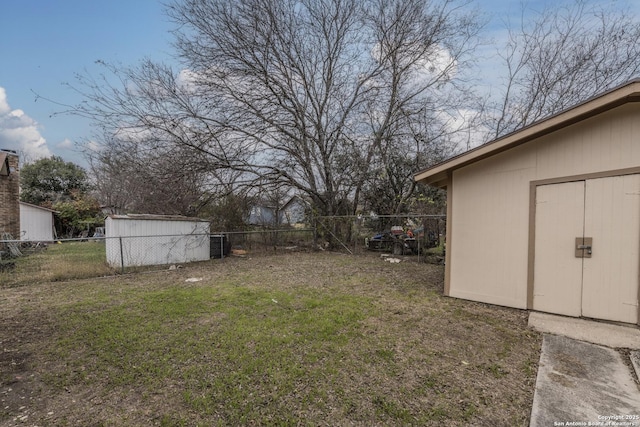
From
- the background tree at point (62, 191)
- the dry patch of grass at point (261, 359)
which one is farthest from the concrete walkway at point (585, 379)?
the background tree at point (62, 191)

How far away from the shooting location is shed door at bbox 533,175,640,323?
3801 millimetres

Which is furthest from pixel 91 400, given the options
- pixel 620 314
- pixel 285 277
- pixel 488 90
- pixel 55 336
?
pixel 488 90

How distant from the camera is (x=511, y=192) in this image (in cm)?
480

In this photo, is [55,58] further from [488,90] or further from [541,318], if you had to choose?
[488,90]

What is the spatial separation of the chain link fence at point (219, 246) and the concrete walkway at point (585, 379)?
537cm

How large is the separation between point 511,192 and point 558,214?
707 millimetres

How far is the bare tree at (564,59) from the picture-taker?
8820 millimetres

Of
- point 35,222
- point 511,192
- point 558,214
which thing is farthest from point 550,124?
point 35,222

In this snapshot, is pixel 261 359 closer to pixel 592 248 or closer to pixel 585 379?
pixel 585 379

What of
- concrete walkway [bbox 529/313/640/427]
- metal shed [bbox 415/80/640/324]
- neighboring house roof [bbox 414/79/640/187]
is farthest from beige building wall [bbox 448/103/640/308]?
concrete walkway [bbox 529/313/640/427]

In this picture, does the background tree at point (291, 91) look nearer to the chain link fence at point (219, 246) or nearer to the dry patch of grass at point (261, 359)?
the chain link fence at point (219, 246)

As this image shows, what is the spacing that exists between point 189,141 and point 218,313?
24.5 feet

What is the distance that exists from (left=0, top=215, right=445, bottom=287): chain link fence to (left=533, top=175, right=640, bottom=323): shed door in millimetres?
4530

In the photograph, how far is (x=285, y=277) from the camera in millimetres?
7164
